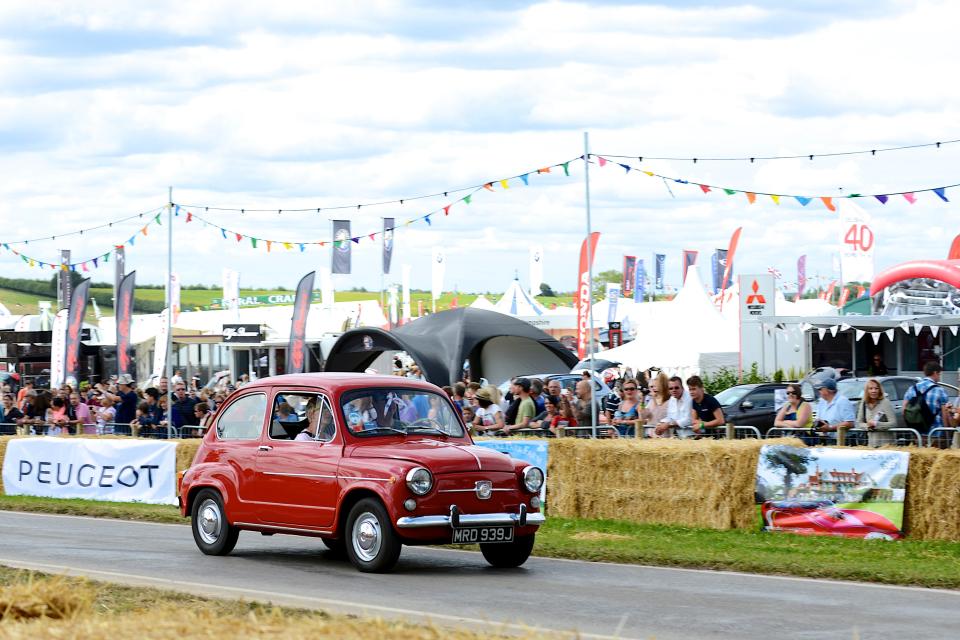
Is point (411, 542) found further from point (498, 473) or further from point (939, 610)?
point (939, 610)

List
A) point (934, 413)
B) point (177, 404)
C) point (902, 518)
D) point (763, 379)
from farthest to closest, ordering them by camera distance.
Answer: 1. point (763, 379)
2. point (177, 404)
3. point (934, 413)
4. point (902, 518)

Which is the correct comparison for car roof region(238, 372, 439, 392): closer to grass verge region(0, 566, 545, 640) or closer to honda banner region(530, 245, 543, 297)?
grass verge region(0, 566, 545, 640)

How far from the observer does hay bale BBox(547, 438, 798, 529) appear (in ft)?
50.9

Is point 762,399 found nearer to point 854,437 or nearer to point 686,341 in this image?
point 686,341

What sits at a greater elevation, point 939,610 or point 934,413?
point 934,413

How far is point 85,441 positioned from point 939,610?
619 inches

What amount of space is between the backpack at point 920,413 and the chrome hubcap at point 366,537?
322 inches

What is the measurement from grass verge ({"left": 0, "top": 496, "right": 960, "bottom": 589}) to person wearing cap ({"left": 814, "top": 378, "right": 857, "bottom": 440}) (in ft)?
8.00

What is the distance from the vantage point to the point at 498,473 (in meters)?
12.8

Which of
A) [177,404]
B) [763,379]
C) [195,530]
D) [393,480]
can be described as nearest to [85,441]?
[177,404]

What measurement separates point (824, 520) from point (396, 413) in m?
4.98

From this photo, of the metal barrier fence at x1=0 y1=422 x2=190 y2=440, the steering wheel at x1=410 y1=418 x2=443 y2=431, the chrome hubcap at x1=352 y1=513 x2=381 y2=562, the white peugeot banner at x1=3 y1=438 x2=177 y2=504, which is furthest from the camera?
the metal barrier fence at x1=0 y1=422 x2=190 y2=440

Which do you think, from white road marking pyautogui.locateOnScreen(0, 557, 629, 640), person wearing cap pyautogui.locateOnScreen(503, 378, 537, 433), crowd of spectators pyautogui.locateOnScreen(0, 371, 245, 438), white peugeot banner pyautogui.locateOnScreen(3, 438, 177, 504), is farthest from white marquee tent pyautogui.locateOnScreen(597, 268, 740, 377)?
white road marking pyautogui.locateOnScreen(0, 557, 629, 640)

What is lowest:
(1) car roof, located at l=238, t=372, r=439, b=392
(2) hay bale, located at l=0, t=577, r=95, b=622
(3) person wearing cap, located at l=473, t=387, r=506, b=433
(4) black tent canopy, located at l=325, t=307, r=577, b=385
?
(2) hay bale, located at l=0, t=577, r=95, b=622
